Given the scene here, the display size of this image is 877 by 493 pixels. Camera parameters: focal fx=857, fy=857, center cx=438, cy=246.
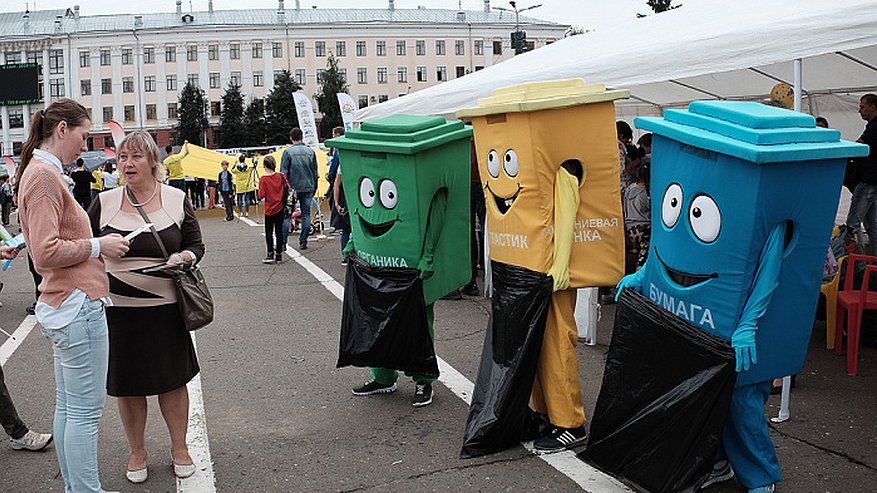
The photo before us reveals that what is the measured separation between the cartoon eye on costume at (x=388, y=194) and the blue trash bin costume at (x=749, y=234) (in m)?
1.79

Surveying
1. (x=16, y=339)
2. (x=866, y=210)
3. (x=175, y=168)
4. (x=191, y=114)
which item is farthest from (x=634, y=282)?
(x=191, y=114)

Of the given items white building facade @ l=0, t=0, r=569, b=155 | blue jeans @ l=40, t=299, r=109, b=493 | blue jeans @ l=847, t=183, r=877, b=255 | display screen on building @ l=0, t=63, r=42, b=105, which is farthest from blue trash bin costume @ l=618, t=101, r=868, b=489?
white building facade @ l=0, t=0, r=569, b=155

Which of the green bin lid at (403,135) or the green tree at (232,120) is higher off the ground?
the green tree at (232,120)

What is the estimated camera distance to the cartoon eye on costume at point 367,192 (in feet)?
A: 17.6

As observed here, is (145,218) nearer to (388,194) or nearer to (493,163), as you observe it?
(388,194)

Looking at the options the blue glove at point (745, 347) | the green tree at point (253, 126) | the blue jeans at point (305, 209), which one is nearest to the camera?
the blue glove at point (745, 347)

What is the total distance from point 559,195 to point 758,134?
1.23 metres

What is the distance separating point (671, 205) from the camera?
A: 12.8 feet

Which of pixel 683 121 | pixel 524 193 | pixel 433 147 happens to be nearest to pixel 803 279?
pixel 683 121

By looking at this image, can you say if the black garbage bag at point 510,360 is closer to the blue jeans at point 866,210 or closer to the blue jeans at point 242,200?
the blue jeans at point 866,210

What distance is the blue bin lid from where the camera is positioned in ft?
11.2

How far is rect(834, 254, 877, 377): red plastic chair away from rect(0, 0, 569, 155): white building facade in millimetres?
86599

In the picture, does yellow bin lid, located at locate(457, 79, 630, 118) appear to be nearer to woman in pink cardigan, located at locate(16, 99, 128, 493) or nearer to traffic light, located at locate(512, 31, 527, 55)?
woman in pink cardigan, located at locate(16, 99, 128, 493)

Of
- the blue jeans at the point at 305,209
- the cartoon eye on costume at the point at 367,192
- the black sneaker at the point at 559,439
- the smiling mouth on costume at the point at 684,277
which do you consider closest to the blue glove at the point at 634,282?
the smiling mouth on costume at the point at 684,277
